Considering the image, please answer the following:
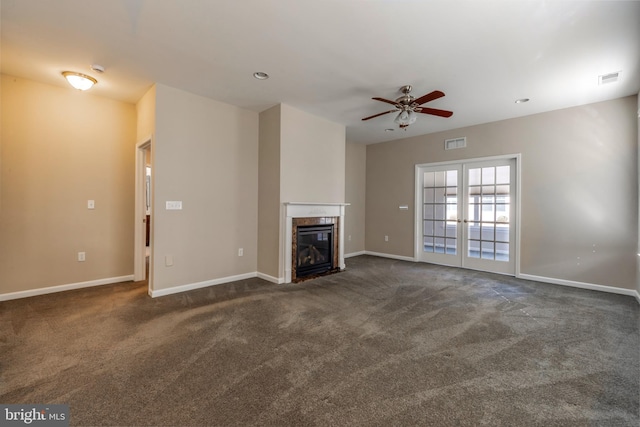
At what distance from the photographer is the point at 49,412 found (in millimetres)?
1587

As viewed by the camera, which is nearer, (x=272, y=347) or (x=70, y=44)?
(x=272, y=347)

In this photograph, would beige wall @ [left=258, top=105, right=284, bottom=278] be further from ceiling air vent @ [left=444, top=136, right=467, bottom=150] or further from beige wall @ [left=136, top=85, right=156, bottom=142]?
ceiling air vent @ [left=444, top=136, right=467, bottom=150]

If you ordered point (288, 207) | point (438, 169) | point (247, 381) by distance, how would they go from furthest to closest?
point (438, 169) < point (288, 207) < point (247, 381)

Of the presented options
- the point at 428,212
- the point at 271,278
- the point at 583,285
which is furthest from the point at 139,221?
the point at 583,285

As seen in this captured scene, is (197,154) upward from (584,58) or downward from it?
downward

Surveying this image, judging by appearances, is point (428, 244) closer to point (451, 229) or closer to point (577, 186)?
point (451, 229)

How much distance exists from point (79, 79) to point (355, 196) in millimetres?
5259

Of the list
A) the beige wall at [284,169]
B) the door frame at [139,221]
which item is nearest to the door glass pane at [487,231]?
the beige wall at [284,169]

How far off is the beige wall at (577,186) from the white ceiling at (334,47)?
15.7 inches

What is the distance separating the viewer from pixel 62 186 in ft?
12.5

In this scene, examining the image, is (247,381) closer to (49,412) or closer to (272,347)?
(272,347)

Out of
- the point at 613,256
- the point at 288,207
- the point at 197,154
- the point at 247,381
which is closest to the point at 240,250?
the point at 288,207

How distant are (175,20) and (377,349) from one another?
10.8ft

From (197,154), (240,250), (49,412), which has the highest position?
(197,154)
